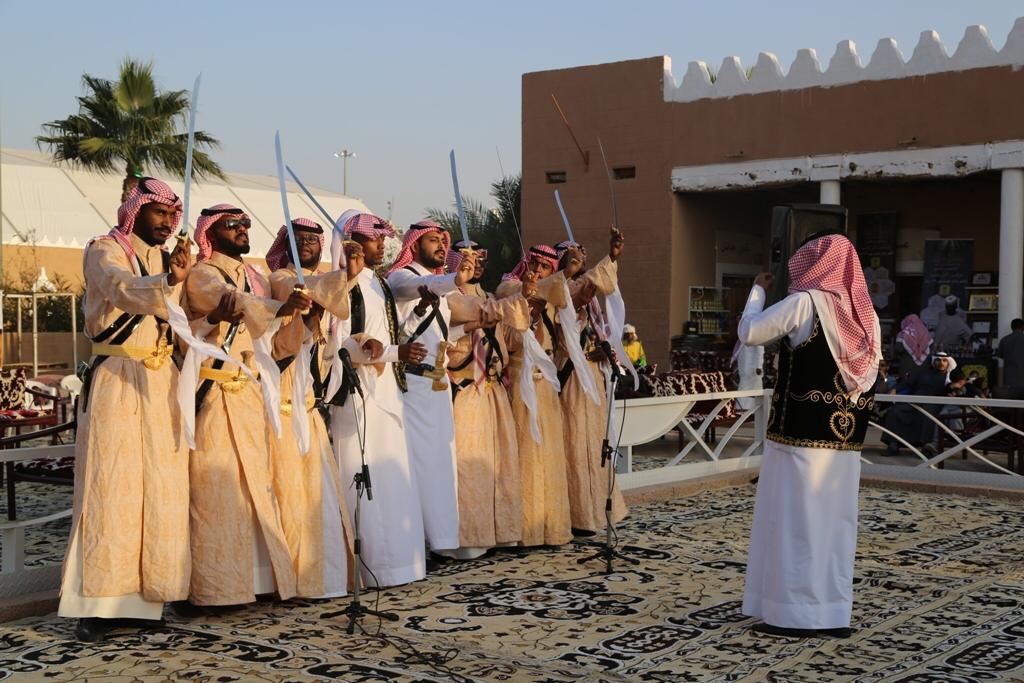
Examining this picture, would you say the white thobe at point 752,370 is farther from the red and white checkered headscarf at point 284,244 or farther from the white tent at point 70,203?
the white tent at point 70,203

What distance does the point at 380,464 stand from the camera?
19.5ft

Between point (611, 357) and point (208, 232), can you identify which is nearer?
point (208, 232)

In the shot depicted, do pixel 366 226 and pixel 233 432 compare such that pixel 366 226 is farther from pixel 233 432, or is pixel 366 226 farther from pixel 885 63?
pixel 885 63

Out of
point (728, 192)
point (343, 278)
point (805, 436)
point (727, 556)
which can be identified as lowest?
point (727, 556)

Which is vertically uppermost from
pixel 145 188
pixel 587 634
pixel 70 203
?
pixel 70 203

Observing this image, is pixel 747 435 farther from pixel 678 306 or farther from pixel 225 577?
pixel 225 577

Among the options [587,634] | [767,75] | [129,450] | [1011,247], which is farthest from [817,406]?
[767,75]

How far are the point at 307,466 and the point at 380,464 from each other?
20.4 inches

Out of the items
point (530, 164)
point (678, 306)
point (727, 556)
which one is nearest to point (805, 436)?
point (727, 556)

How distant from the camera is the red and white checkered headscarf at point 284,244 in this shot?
5.70 metres

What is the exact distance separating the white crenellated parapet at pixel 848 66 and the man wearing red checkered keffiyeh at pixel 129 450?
39.1ft

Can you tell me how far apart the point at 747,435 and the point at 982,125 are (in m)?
4.63

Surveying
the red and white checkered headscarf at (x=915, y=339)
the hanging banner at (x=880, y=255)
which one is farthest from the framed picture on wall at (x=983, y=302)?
the red and white checkered headscarf at (x=915, y=339)

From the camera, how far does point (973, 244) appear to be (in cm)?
1641
